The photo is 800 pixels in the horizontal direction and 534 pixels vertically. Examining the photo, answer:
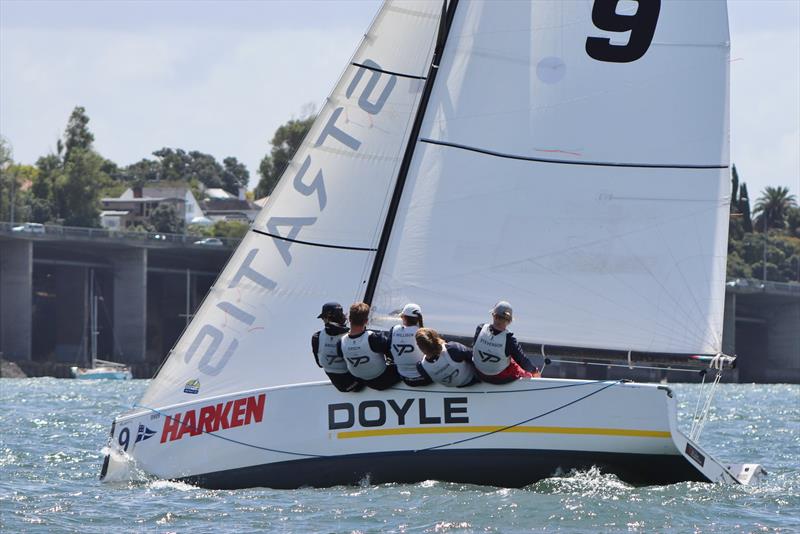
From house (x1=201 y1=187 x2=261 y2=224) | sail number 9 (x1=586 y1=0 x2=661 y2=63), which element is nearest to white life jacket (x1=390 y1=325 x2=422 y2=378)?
sail number 9 (x1=586 y1=0 x2=661 y2=63)

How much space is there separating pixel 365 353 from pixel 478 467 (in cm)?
114

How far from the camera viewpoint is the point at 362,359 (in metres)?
10.6

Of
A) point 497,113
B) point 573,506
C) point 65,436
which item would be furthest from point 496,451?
point 65,436

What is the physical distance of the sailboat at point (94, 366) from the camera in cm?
5541

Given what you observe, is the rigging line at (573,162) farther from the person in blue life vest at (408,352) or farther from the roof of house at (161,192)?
the roof of house at (161,192)

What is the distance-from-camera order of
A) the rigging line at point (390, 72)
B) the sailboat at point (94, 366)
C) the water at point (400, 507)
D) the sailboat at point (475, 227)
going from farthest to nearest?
the sailboat at point (94, 366)
the rigging line at point (390, 72)
the sailboat at point (475, 227)
the water at point (400, 507)

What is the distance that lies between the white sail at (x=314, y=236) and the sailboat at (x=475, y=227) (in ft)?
0.05

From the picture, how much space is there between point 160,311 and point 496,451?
60.9m

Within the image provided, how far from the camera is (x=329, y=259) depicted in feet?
38.7

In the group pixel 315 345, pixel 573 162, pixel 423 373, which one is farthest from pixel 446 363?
pixel 573 162

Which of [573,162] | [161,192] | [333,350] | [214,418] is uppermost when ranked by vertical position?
[161,192]

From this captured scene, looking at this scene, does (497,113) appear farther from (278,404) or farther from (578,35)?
(278,404)

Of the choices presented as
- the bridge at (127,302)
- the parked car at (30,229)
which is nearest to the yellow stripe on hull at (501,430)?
the bridge at (127,302)

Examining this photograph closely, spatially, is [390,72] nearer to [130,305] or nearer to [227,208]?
[130,305]
